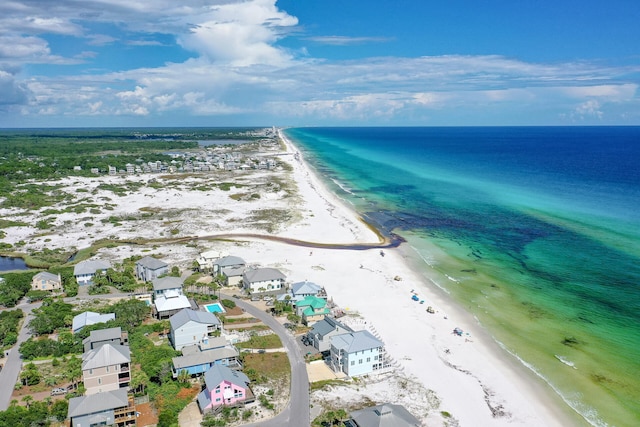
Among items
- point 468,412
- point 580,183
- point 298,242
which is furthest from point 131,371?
point 580,183

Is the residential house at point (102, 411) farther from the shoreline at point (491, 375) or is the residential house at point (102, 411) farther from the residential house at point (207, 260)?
the residential house at point (207, 260)

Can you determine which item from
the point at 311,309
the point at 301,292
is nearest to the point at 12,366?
the point at 311,309

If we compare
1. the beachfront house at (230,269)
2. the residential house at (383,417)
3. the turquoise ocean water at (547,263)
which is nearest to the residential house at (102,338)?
the beachfront house at (230,269)

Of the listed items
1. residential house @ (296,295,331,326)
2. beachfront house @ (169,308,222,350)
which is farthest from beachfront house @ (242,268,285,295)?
beachfront house @ (169,308,222,350)

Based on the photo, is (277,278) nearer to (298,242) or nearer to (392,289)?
(392,289)

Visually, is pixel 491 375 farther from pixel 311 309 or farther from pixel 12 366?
pixel 12 366
